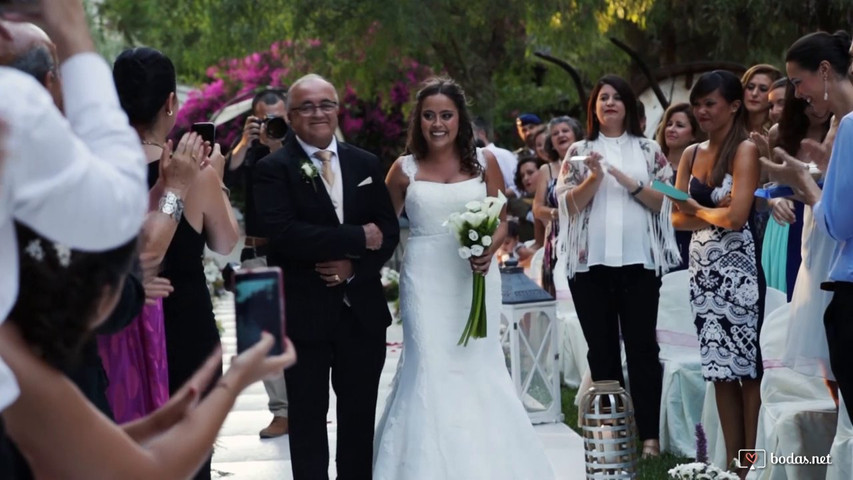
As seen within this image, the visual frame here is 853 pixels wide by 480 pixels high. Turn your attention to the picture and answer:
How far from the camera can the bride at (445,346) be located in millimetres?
6672

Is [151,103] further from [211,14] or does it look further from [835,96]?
[211,14]

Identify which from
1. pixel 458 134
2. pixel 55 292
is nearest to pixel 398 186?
pixel 458 134

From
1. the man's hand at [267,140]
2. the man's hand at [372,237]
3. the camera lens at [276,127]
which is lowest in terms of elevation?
the man's hand at [372,237]

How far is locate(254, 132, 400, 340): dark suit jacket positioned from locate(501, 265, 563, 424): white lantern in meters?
2.65

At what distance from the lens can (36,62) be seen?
253 cm

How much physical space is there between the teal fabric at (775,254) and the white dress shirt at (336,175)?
297 cm

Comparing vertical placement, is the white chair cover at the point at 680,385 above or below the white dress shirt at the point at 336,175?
below

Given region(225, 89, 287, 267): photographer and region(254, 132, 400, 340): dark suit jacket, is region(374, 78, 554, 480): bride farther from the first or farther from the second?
region(225, 89, 287, 267): photographer

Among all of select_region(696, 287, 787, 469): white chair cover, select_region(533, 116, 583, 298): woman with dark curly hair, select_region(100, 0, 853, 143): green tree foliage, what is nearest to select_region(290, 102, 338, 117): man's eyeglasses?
select_region(696, 287, 787, 469): white chair cover

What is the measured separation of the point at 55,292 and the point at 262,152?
250 inches

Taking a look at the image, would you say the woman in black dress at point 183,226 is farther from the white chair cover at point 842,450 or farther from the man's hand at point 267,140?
the white chair cover at point 842,450

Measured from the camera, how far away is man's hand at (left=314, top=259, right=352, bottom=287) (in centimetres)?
630

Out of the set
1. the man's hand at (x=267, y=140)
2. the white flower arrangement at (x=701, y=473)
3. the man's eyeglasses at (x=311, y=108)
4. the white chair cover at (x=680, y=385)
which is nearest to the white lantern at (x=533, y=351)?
the white chair cover at (x=680, y=385)

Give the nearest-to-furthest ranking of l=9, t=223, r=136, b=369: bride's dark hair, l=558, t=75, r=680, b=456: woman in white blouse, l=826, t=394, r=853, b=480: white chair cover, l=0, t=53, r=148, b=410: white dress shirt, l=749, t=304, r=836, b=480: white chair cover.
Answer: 1. l=0, t=53, r=148, b=410: white dress shirt
2. l=9, t=223, r=136, b=369: bride's dark hair
3. l=826, t=394, r=853, b=480: white chair cover
4. l=749, t=304, r=836, b=480: white chair cover
5. l=558, t=75, r=680, b=456: woman in white blouse
